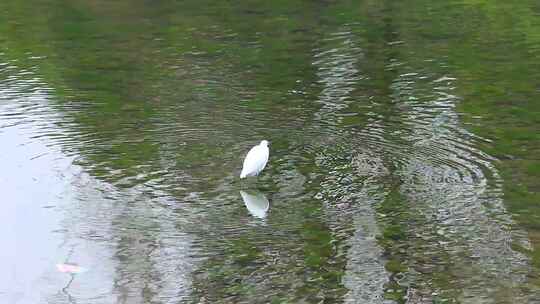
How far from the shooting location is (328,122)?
10.7 m

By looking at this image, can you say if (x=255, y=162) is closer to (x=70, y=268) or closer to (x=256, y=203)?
(x=256, y=203)

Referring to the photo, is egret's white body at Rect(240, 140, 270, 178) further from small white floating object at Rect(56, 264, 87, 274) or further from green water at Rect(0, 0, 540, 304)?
small white floating object at Rect(56, 264, 87, 274)

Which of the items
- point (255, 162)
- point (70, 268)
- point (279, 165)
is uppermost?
point (255, 162)

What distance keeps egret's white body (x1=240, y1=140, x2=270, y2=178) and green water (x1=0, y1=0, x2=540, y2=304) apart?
Answer: 0.49 ft

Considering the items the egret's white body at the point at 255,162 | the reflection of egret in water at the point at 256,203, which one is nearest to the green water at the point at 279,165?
the reflection of egret in water at the point at 256,203

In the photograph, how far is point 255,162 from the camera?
8.78 metres

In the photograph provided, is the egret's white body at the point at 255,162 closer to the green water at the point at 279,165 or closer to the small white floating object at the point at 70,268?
the green water at the point at 279,165

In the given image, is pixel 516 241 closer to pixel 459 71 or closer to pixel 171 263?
pixel 171 263

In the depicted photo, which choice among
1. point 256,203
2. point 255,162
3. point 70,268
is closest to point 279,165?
point 255,162

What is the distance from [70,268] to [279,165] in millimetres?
2538

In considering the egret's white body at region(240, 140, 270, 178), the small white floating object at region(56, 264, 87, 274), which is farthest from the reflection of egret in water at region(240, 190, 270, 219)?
the small white floating object at region(56, 264, 87, 274)

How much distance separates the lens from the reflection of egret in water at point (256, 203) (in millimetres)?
8336

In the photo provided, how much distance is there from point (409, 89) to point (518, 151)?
261cm

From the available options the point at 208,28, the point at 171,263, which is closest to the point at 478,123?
the point at 171,263
